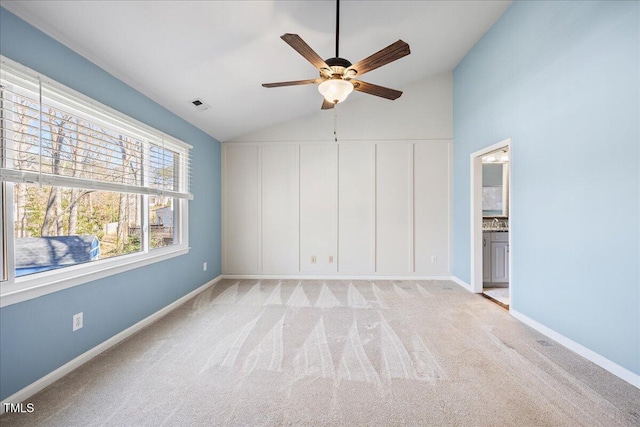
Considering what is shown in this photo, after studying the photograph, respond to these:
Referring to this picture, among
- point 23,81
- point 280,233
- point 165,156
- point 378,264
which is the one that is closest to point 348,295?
point 378,264

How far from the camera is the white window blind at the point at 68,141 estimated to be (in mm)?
1605

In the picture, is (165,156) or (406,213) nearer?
(165,156)

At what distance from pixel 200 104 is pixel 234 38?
1105mm

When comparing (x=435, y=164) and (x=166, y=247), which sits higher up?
(x=435, y=164)

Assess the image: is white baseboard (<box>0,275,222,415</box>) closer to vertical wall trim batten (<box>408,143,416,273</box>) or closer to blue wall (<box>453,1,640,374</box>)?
vertical wall trim batten (<box>408,143,416,273</box>)

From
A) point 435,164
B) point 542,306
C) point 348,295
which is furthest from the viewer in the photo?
point 435,164

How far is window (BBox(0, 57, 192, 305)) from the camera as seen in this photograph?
63.3 inches

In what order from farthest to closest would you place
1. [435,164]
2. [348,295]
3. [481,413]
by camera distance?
[435,164], [348,295], [481,413]

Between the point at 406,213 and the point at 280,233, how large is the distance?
7.05 feet

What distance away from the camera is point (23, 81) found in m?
1.64

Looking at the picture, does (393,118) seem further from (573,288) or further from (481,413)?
(481,413)

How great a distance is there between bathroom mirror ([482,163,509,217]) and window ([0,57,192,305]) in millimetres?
4869

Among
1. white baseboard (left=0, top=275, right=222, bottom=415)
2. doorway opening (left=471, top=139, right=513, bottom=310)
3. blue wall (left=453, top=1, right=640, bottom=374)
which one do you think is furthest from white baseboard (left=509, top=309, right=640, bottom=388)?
white baseboard (left=0, top=275, right=222, bottom=415)

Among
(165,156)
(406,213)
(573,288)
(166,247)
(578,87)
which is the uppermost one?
(578,87)
